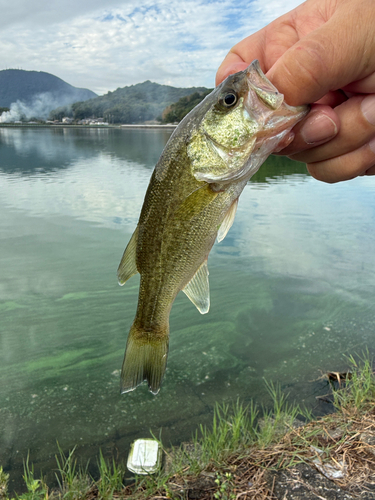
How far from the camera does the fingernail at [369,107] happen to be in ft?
7.39

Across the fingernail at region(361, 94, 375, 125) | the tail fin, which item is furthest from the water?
the fingernail at region(361, 94, 375, 125)

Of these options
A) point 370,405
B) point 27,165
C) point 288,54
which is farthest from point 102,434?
point 27,165

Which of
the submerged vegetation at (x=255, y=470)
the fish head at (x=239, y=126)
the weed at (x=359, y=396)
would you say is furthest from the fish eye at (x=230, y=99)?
the weed at (x=359, y=396)

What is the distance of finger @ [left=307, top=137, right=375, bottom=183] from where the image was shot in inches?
101

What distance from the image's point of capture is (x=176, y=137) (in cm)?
211

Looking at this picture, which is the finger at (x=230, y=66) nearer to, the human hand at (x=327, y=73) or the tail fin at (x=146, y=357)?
→ the human hand at (x=327, y=73)

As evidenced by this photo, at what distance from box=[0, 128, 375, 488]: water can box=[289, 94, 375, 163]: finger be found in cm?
331

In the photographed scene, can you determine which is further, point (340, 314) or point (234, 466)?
point (340, 314)

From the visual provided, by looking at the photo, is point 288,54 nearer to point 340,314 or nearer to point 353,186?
point 340,314

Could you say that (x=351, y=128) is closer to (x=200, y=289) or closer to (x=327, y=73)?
(x=327, y=73)

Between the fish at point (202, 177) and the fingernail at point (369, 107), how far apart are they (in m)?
0.44

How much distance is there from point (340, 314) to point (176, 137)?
563cm

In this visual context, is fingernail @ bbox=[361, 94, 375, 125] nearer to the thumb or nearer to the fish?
the thumb

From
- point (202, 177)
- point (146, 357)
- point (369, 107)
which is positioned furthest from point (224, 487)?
point (369, 107)
